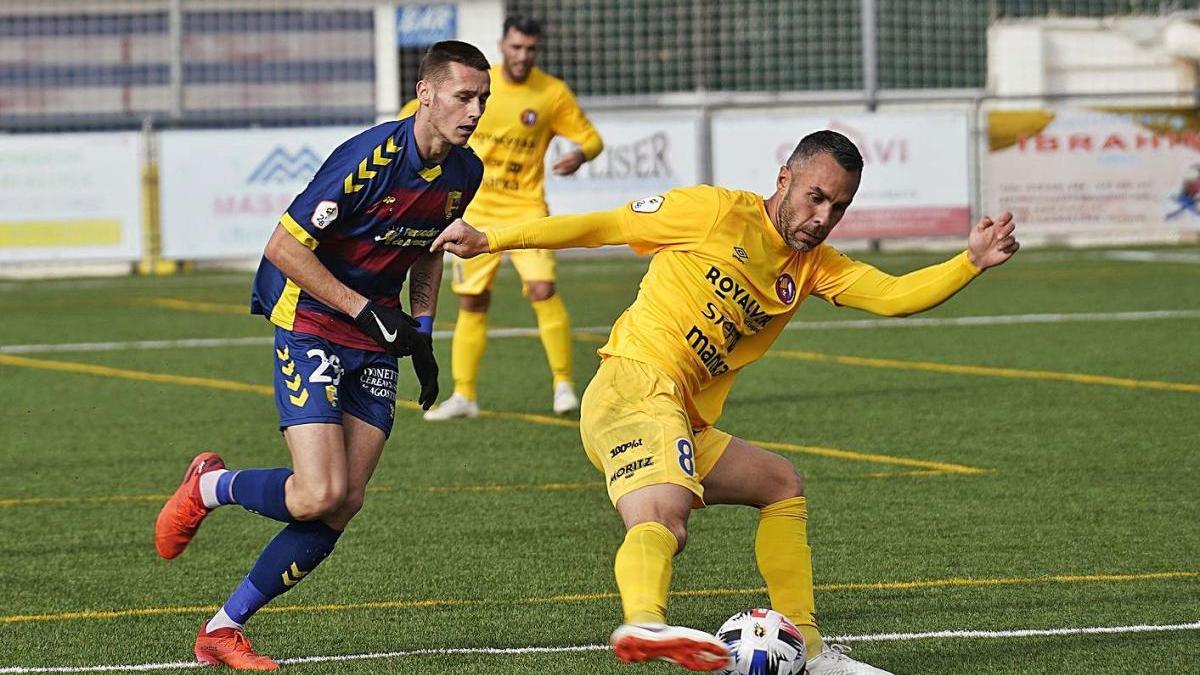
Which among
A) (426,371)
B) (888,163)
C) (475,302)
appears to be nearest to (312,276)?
(426,371)

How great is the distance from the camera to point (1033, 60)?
27484mm

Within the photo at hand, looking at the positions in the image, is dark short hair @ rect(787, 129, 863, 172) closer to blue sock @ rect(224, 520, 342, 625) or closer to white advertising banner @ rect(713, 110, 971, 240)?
blue sock @ rect(224, 520, 342, 625)

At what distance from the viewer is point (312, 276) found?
213 inches

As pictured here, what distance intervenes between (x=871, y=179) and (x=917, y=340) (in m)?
7.43

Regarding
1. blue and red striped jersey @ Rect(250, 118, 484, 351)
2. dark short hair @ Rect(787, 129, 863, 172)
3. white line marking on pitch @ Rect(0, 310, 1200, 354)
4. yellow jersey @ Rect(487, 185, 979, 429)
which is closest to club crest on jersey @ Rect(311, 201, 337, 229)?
blue and red striped jersey @ Rect(250, 118, 484, 351)

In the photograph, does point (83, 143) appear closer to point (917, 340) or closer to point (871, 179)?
point (871, 179)

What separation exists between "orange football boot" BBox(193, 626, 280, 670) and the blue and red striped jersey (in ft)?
3.05

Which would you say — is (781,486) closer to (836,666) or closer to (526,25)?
(836,666)

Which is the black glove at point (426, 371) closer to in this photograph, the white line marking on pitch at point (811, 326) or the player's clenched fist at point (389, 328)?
the player's clenched fist at point (389, 328)

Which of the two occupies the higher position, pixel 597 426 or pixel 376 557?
pixel 597 426

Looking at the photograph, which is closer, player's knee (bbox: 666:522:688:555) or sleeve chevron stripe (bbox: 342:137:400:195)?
player's knee (bbox: 666:522:688:555)

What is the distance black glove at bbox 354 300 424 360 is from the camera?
538cm

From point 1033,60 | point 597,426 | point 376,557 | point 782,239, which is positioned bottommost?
point 376,557

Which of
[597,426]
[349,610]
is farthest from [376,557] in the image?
[597,426]
